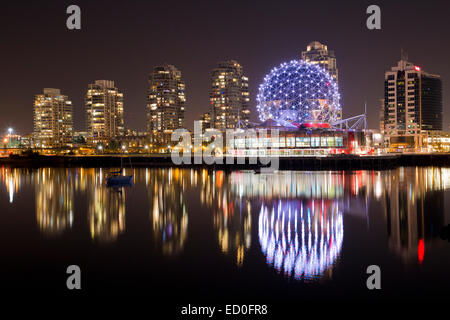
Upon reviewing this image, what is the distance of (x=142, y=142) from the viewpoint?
15125 cm

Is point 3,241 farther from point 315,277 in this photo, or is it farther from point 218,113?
point 218,113

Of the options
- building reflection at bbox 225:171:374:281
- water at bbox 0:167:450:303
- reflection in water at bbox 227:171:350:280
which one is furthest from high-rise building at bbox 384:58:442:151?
water at bbox 0:167:450:303

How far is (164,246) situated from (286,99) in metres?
54.7

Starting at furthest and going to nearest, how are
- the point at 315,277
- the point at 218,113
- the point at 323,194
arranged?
1. the point at 218,113
2. the point at 323,194
3. the point at 315,277

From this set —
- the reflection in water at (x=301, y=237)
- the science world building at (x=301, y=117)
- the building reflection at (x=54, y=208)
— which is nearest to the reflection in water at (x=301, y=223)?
the reflection in water at (x=301, y=237)

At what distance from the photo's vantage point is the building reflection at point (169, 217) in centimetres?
1886

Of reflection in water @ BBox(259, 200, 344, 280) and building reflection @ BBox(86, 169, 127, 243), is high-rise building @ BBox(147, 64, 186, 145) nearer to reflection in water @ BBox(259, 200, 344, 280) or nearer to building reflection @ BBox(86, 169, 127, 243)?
building reflection @ BBox(86, 169, 127, 243)

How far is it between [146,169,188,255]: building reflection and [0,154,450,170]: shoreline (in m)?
24.1

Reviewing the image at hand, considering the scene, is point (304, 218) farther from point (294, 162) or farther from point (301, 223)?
point (294, 162)

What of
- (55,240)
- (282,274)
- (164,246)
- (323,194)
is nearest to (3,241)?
(55,240)

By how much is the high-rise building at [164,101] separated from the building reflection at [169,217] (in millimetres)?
151903

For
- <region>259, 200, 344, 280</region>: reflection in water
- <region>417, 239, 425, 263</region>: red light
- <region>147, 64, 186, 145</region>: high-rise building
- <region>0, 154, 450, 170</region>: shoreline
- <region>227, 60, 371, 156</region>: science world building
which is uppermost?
<region>147, 64, 186, 145</region>: high-rise building

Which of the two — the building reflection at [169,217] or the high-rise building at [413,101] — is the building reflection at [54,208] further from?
the high-rise building at [413,101]

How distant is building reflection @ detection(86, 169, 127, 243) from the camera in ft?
69.5
